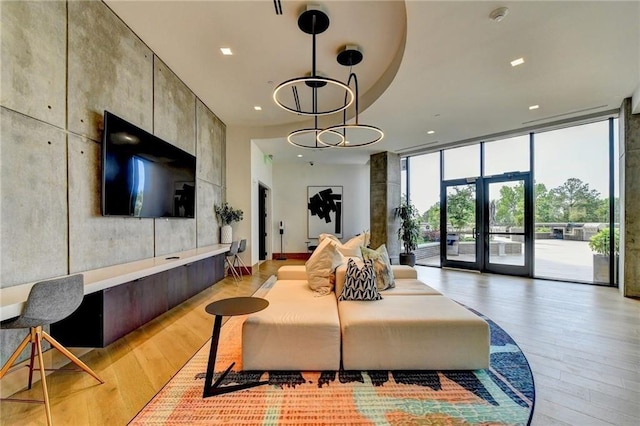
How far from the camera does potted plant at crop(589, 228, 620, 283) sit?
5.17 metres

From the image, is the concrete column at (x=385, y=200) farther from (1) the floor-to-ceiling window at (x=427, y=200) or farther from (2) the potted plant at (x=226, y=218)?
(2) the potted plant at (x=226, y=218)

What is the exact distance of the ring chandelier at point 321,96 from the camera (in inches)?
115

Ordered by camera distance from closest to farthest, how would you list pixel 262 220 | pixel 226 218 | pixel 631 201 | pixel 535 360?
pixel 535 360
pixel 631 201
pixel 226 218
pixel 262 220

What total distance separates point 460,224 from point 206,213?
622cm

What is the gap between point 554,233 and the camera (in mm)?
5734

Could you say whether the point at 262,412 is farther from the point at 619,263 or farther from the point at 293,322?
the point at 619,263

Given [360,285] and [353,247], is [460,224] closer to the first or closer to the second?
[353,247]

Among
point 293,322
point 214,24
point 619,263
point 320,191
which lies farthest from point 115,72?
point 619,263

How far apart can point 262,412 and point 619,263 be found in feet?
21.3

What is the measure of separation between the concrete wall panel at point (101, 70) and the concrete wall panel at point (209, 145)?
5.37 ft

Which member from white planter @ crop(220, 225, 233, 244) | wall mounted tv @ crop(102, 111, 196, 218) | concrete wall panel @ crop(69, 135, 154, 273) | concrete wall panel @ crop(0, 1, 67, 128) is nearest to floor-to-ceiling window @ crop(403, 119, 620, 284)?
white planter @ crop(220, 225, 233, 244)

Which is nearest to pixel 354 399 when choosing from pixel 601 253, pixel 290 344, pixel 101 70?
pixel 290 344

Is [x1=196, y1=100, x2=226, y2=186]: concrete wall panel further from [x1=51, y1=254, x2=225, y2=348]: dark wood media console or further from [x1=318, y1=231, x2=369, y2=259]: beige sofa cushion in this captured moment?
[x1=318, y1=231, x2=369, y2=259]: beige sofa cushion

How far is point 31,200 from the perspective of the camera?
2186 mm
